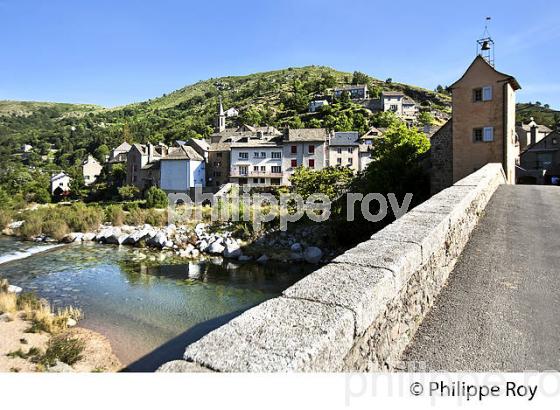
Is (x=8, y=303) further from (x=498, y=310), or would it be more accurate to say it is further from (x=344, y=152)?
(x=344, y=152)

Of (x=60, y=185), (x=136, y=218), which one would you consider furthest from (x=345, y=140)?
(x=60, y=185)

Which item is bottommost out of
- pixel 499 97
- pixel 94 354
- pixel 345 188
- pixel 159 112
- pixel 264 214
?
pixel 94 354

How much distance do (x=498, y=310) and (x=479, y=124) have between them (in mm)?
19032

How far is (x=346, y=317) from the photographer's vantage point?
260 cm

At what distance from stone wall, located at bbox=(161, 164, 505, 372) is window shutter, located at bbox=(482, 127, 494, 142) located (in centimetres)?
1798

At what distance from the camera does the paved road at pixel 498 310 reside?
3261 millimetres

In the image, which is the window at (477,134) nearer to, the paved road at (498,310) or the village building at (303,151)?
the paved road at (498,310)

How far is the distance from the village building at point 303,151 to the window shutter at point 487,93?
93.7ft

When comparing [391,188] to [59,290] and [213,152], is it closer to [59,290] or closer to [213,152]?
[59,290]

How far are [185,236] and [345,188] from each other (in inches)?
496

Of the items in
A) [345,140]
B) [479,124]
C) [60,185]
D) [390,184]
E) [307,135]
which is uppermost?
[307,135]

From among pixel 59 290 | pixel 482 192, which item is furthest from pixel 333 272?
pixel 59 290

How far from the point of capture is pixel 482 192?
899cm

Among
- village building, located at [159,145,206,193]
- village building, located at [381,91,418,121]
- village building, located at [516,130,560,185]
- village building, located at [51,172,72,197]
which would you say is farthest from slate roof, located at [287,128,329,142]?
village building, located at [381,91,418,121]
